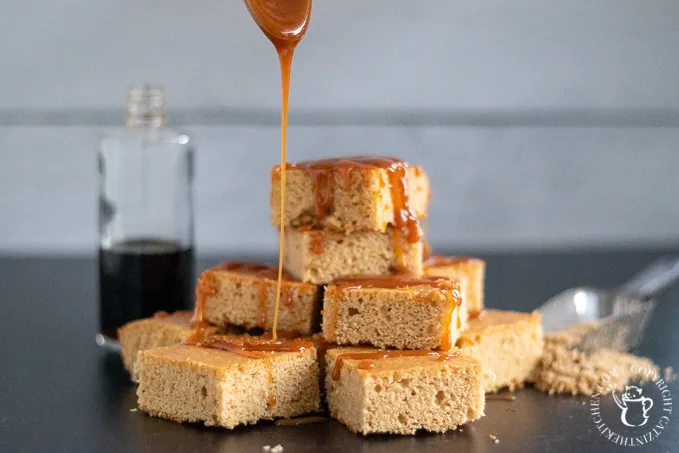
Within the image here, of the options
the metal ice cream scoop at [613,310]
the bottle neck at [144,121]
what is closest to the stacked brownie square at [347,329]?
the metal ice cream scoop at [613,310]

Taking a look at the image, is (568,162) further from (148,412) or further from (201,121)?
(148,412)

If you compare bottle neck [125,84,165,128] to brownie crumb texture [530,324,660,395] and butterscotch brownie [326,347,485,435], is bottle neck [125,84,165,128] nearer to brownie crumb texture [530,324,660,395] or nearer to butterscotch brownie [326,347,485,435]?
butterscotch brownie [326,347,485,435]

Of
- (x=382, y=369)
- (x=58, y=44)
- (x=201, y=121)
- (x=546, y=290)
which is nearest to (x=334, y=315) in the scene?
(x=382, y=369)

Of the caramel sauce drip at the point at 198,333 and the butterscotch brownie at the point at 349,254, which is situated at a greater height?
the butterscotch brownie at the point at 349,254

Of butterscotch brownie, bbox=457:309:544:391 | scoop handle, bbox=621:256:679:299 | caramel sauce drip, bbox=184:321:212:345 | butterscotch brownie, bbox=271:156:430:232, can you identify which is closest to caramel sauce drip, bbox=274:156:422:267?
butterscotch brownie, bbox=271:156:430:232

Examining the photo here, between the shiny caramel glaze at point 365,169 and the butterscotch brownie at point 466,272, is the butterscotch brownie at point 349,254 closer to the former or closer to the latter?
the shiny caramel glaze at point 365,169

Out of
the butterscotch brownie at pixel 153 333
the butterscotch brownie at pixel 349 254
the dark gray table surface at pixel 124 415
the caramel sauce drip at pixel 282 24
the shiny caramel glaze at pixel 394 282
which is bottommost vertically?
the dark gray table surface at pixel 124 415
